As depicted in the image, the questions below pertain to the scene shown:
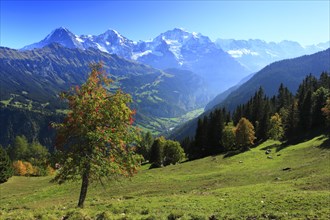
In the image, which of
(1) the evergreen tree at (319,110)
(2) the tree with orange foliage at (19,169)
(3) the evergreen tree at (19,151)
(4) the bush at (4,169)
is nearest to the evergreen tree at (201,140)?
(1) the evergreen tree at (319,110)

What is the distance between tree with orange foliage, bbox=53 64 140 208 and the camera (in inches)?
992

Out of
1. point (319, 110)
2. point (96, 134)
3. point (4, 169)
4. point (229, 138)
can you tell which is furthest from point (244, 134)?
point (96, 134)

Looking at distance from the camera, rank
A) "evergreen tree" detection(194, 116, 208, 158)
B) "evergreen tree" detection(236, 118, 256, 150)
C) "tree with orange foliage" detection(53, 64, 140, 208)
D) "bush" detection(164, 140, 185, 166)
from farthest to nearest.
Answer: "evergreen tree" detection(194, 116, 208, 158) < "bush" detection(164, 140, 185, 166) < "evergreen tree" detection(236, 118, 256, 150) < "tree with orange foliage" detection(53, 64, 140, 208)

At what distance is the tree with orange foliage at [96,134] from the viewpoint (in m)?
25.2

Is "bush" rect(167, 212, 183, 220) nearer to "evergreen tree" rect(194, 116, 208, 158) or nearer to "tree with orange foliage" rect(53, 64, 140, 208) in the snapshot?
"tree with orange foliage" rect(53, 64, 140, 208)

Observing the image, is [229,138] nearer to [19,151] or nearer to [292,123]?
[292,123]

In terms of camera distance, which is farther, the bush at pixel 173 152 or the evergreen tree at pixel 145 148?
the evergreen tree at pixel 145 148

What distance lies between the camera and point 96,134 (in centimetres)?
2420

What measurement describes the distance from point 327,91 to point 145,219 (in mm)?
92341

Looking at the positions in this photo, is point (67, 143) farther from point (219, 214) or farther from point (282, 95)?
point (282, 95)

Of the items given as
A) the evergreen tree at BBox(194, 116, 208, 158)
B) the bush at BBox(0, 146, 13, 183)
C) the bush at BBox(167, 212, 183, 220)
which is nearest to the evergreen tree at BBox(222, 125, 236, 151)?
the evergreen tree at BBox(194, 116, 208, 158)

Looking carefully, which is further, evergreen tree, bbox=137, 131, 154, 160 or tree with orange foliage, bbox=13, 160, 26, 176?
evergreen tree, bbox=137, 131, 154, 160

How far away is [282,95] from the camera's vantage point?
14100cm

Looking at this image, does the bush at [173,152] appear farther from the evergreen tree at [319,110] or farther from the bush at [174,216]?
the bush at [174,216]
